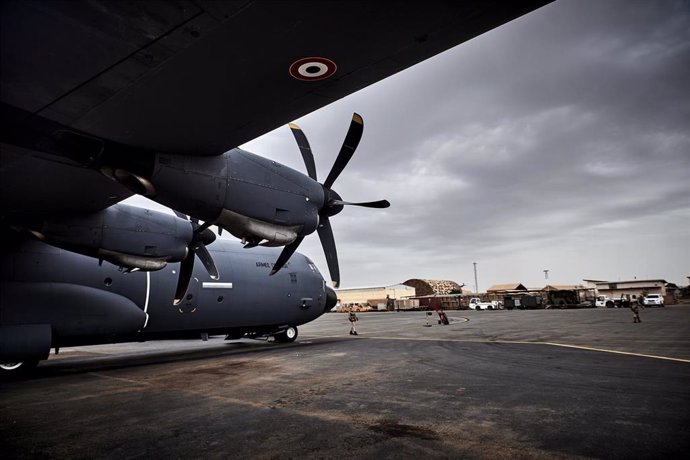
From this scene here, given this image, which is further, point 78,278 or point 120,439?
point 78,278

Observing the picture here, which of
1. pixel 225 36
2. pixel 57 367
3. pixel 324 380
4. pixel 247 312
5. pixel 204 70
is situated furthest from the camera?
pixel 247 312

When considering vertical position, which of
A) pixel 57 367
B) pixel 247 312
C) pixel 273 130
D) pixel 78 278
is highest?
pixel 273 130

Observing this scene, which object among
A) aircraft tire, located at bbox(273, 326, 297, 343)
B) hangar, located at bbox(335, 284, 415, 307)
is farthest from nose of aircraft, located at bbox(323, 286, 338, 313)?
hangar, located at bbox(335, 284, 415, 307)

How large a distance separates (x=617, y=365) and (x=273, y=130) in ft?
35.8

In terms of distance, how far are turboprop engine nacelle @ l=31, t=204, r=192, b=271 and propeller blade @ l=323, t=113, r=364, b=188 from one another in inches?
213

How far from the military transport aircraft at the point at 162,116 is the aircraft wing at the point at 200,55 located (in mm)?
17

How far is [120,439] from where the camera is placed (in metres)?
5.69

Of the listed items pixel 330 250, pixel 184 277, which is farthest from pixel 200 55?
pixel 184 277

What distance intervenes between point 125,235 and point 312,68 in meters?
8.85

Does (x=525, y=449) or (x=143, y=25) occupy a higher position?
(x=143, y=25)

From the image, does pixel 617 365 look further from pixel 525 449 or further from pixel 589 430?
pixel 525 449

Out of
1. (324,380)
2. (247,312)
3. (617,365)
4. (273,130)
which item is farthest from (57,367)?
(617,365)

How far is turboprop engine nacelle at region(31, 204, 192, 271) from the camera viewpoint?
991cm

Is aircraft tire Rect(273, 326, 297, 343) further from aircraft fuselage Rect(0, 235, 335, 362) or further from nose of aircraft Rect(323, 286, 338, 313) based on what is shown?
nose of aircraft Rect(323, 286, 338, 313)
